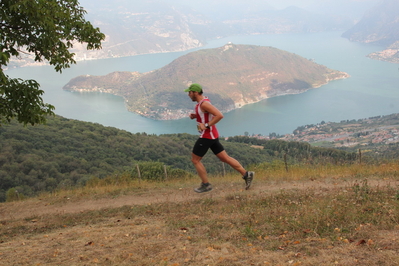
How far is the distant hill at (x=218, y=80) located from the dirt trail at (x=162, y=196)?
9463 centimetres

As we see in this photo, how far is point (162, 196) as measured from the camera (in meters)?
5.93

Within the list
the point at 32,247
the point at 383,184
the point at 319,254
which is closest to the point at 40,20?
the point at 32,247

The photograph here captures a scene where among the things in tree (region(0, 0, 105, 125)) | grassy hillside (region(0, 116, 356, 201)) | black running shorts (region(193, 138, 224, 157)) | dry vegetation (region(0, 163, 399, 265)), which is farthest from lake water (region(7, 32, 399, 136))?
tree (region(0, 0, 105, 125))

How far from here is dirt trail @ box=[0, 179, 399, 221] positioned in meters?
5.48

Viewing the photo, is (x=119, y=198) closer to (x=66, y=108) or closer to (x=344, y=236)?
(x=344, y=236)

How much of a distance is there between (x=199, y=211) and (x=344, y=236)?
Answer: 200 centimetres

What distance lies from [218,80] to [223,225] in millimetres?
124428

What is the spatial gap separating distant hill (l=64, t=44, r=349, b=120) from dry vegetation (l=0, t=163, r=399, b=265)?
95079 millimetres

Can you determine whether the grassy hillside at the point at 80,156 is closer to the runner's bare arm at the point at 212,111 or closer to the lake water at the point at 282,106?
the runner's bare arm at the point at 212,111

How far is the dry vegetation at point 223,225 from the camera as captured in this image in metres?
2.90

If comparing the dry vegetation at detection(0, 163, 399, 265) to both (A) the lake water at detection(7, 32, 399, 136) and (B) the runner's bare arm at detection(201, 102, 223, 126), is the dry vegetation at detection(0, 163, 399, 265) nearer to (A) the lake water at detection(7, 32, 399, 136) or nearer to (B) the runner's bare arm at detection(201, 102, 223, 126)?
(B) the runner's bare arm at detection(201, 102, 223, 126)

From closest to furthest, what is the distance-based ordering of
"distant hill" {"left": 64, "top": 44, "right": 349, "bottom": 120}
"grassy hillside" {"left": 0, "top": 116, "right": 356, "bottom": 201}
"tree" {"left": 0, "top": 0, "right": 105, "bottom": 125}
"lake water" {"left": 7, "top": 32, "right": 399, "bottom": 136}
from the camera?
"tree" {"left": 0, "top": 0, "right": 105, "bottom": 125} → "grassy hillside" {"left": 0, "top": 116, "right": 356, "bottom": 201} → "lake water" {"left": 7, "top": 32, "right": 399, "bottom": 136} → "distant hill" {"left": 64, "top": 44, "right": 349, "bottom": 120}

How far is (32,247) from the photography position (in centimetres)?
363

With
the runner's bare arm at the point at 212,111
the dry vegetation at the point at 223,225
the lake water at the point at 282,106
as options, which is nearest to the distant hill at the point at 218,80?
the lake water at the point at 282,106
